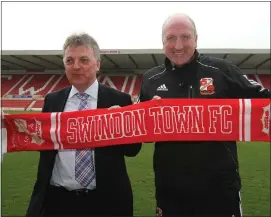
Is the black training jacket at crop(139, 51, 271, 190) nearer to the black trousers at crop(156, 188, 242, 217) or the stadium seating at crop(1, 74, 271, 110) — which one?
the black trousers at crop(156, 188, 242, 217)

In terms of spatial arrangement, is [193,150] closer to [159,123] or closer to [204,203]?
[204,203]

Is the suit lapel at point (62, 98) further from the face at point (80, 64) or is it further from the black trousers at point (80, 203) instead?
the black trousers at point (80, 203)

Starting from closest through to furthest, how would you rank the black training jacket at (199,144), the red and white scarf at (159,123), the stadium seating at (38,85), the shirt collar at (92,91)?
the black training jacket at (199,144)
the shirt collar at (92,91)
the red and white scarf at (159,123)
the stadium seating at (38,85)

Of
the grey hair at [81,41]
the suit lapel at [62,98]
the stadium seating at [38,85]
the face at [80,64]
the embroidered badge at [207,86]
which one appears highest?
the stadium seating at [38,85]

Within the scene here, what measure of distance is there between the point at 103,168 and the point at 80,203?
0.35m

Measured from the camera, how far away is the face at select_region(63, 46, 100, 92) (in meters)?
2.66

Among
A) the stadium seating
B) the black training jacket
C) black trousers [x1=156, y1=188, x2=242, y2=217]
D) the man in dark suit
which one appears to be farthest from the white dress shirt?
the stadium seating

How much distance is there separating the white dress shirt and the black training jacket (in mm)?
542

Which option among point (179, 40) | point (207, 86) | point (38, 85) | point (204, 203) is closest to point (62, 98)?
point (179, 40)

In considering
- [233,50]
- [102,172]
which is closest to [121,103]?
[102,172]

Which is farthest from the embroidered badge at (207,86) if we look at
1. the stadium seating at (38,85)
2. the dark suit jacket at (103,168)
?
the stadium seating at (38,85)

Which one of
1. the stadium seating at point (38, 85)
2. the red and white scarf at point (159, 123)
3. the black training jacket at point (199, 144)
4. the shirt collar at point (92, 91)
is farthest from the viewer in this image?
the stadium seating at point (38, 85)

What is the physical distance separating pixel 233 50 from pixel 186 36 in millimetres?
26182

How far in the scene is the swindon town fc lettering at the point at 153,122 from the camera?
3059 millimetres
